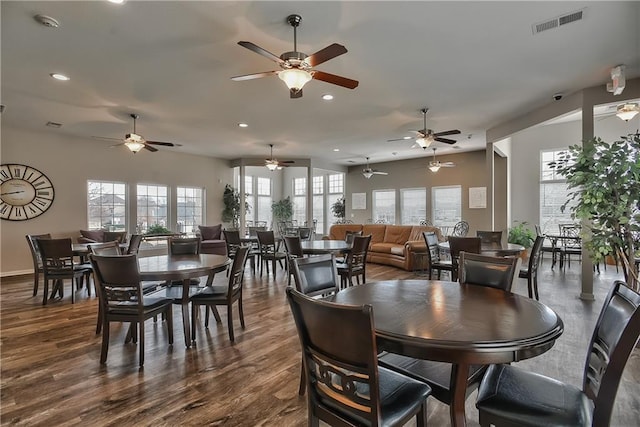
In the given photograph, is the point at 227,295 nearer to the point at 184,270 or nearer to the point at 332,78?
the point at 184,270

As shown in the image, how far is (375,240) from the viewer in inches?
335

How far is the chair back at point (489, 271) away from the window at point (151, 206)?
7888 millimetres

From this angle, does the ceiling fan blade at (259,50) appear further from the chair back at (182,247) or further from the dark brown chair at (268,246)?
the dark brown chair at (268,246)

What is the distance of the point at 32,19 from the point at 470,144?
8.40 metres

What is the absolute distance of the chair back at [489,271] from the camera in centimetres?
227

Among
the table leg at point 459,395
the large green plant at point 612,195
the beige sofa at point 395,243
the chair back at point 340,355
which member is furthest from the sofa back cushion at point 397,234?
the chair back at point 340,355

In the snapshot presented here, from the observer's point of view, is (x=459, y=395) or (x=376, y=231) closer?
(x=459, y=395)

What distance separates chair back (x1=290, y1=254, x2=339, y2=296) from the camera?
2283mm

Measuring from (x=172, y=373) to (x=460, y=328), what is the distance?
226cm

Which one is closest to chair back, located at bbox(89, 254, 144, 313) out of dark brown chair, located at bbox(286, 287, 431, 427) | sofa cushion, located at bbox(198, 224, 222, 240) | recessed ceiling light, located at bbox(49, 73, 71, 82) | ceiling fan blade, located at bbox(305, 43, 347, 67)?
dark brown chair, located at bbox(286, 287, 431, 427)

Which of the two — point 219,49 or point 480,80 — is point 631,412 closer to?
point 480,80

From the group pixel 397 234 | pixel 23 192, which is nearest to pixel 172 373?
pixel 23 192

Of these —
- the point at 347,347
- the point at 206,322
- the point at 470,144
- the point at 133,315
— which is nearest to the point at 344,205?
the point at 470,144

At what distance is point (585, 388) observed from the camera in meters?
1.53
